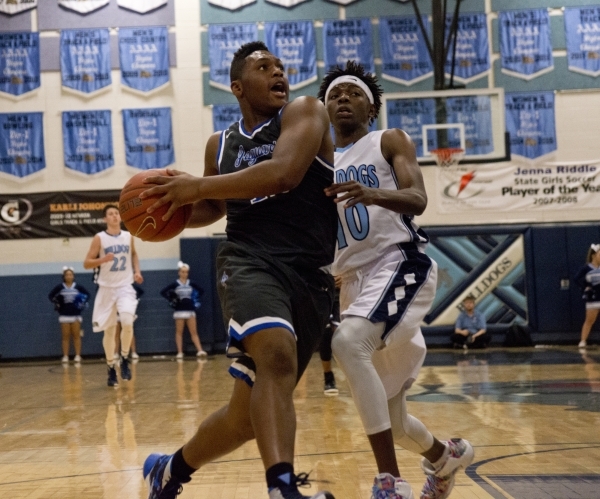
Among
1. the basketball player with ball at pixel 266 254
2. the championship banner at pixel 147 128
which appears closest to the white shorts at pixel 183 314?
the championship banner at pixel 147 128

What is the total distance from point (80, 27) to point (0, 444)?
11.8m

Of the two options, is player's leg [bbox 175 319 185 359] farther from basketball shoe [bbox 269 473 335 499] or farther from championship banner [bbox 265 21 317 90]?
basketball shoe [bbox 269 473 335 499]

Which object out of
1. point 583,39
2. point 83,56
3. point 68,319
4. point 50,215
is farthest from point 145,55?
point 583,39

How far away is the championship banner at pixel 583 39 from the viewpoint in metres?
15.9

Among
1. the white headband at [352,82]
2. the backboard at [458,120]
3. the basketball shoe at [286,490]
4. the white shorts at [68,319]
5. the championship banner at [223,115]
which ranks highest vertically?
the championship banner at [223,115]

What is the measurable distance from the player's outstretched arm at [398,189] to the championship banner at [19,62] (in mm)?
13515

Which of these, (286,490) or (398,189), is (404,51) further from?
(286,490)

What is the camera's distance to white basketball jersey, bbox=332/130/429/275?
12.7ft

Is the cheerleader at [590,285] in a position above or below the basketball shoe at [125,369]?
above

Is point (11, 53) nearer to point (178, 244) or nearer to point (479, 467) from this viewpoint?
point (178, 244)

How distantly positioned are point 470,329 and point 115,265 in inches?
281

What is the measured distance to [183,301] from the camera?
49.8 feet

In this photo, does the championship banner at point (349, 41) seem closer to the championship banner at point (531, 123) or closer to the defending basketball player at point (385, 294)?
Result: the championship banner at point (531, 123)

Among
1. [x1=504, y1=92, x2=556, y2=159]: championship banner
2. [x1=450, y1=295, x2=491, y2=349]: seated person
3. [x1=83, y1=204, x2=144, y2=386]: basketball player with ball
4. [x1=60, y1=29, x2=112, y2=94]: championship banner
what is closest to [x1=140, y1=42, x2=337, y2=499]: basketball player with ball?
[x1=83, y1=204, x2=144, y2=386]: basketball player with ball
